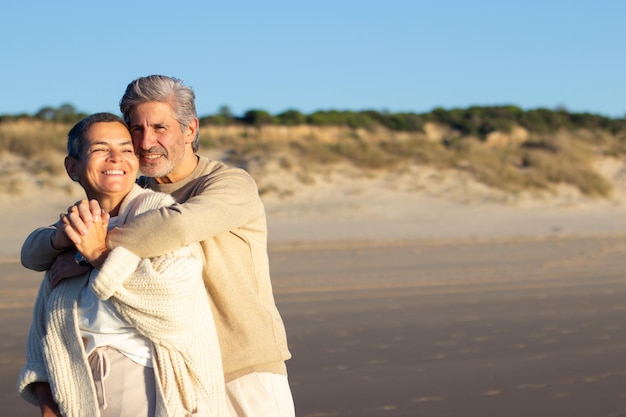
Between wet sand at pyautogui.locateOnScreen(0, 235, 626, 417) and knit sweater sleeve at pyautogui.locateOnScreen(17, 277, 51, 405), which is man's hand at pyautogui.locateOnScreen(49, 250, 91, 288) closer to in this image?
knit sweater sleeve at pyautogui.locateOnScreen(17, 277, 51, 405)

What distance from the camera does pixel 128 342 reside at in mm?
2592

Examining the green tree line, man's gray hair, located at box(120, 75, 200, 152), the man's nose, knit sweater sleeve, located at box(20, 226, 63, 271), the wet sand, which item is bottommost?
the wet sand

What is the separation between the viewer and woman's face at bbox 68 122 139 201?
2730 mm

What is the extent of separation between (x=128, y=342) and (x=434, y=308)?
674 cm

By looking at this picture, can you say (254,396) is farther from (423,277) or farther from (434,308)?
(423,277)

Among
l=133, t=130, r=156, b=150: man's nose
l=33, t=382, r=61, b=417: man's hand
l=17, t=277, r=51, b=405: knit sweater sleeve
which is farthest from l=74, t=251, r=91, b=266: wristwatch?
l=133, t=130, r=156, b=150: man's nose

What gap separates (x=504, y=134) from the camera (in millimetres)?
33688

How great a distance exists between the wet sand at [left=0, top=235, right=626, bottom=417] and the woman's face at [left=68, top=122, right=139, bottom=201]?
3.05 meters

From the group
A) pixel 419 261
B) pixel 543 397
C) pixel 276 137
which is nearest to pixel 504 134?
pixel 276 137

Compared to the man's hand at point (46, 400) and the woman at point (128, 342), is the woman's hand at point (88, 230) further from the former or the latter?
the man's hand at point (46, 400)

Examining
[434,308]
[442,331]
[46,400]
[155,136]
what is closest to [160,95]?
[155,136]

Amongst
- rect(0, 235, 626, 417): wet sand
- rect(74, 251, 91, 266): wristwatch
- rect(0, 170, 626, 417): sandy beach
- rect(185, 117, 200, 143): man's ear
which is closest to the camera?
rect(74, 251, 91, 266): wristwatch

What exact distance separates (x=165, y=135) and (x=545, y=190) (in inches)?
800

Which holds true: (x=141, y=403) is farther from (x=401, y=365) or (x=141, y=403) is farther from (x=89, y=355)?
(x=401, y=365)
